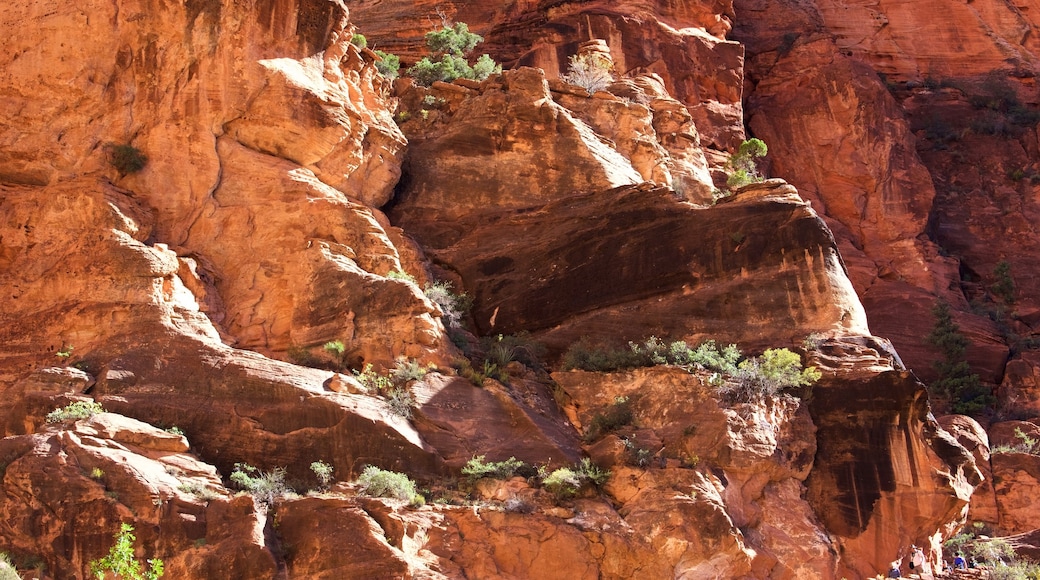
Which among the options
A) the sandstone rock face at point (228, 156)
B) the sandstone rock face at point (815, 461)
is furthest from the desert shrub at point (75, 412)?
the sandstone rock face at point (815, 461)

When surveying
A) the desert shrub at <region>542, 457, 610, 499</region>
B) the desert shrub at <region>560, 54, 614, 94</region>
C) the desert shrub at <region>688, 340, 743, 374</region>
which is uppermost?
the desert shrub at <region>560, 54, 614, 94</region>

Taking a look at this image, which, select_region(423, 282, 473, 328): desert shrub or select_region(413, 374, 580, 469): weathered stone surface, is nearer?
select_region(413, 374, 580, 469): weathered stone surface

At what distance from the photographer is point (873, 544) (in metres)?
24.3

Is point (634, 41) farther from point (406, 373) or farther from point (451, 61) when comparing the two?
point (406, 373)

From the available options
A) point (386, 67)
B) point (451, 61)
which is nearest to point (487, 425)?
point (386, 67)

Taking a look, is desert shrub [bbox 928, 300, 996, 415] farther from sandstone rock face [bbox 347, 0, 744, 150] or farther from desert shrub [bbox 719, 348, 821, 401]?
desert shrub [bbox 719, 348, 821, 401]

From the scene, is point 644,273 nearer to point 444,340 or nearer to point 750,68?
point 444,340

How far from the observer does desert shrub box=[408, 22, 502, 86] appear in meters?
35.1

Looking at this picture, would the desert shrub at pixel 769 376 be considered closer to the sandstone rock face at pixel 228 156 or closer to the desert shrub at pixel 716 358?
the desert shrub at pixel 716 358

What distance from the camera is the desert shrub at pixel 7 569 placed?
61.7 feet

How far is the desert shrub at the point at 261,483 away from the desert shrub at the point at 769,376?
27.4 ft

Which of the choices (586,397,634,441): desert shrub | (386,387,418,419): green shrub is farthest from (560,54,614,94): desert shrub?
(386,387,418,419): green shrub

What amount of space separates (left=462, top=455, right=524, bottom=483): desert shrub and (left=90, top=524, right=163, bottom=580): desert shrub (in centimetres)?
556

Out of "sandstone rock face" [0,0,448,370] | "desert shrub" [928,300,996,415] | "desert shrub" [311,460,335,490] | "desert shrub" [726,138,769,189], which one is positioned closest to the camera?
"desert shrub" [311,460,335,490]
